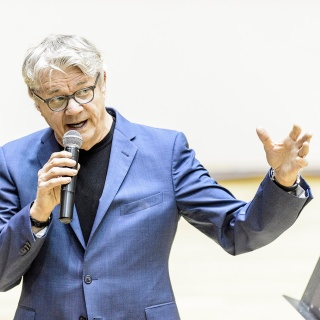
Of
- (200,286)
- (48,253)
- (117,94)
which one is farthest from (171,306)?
(117,94)

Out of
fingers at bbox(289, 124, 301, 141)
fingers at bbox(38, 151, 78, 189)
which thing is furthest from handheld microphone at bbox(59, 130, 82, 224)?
fingers at bbox(289, 124, 301, 141)

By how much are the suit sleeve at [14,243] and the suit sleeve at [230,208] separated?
33cm

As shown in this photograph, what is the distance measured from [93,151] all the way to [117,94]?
2.03m

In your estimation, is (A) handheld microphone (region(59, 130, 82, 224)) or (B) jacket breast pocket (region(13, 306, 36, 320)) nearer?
(A) handheld microphone (region(59, 130, 82, 224))

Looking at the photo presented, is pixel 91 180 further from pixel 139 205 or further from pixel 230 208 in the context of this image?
pixel 230 208

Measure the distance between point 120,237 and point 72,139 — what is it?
0.77ft

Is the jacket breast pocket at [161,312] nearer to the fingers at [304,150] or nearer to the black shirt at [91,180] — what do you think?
the black shirt at [91,180]

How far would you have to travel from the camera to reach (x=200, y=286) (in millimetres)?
3111

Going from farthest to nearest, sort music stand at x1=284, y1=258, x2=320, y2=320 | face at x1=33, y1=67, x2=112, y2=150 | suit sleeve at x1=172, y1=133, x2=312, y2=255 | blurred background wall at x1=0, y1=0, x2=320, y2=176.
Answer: blurred background wall at x1=0, y1=0, x2=320, y2=176 < face at x1=33, y1=67, x2=112, y2=150 < suit sleeve at x1=172, y1=133, x2=312, y2=255 < music stand at x1=284, y1=258, x2=320, y2=320

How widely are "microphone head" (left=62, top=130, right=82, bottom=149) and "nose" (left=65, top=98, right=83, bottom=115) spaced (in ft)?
0.20

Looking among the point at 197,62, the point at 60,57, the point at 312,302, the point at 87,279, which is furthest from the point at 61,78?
the point at 197,62

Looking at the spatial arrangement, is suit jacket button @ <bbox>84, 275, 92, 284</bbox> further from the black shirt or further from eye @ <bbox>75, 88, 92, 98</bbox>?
eye @ <bbox>75, 88, 92, 98</bbox>

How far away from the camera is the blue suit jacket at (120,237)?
157 centimetres

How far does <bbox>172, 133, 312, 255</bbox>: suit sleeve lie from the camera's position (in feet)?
4.89
